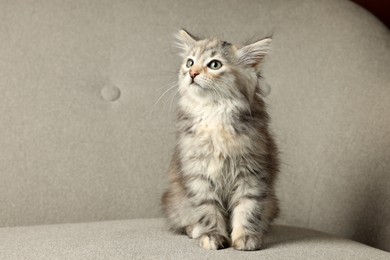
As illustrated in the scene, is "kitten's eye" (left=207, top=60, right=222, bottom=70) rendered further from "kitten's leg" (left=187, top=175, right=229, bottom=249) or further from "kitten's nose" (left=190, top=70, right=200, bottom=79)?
"kitten's leg" (left=187, top=175, right=229, bottom=249)

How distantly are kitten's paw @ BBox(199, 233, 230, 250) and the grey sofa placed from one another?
469 millimetres

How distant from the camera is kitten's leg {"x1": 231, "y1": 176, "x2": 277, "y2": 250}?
1.80 m

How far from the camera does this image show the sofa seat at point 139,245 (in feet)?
5.72

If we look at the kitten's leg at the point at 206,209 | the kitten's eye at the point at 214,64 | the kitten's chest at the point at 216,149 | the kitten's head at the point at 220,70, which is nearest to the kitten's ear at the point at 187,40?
the kitten's head at the point at 220,70

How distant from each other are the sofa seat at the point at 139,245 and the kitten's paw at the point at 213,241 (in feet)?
0.08

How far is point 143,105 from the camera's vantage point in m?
2.52

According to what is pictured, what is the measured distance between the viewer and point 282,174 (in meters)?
2.54

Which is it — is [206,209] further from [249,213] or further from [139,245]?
[139,245]

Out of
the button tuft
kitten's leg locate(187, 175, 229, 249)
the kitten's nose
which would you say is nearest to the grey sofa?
the button tuft

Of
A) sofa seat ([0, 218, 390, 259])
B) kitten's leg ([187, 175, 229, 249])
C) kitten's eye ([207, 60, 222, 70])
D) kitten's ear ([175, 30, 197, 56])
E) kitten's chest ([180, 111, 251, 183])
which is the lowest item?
sofa seat ([0, 218, 390, 259])

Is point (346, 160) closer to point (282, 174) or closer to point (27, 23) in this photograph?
point (282, 174)

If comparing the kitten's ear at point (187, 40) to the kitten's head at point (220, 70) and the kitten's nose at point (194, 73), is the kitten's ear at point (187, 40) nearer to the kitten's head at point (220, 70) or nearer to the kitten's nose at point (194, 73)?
the kitten's head at point (220, 70)

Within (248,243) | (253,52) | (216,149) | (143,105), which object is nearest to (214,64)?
(253,52)

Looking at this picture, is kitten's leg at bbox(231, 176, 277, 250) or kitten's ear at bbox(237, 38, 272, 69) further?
kitten's ear at bbox(237, 38, 272, 69)
